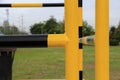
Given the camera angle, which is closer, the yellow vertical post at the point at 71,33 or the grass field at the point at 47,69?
the yellow vertical post at the point at 71,33

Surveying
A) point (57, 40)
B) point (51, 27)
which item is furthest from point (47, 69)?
point (57, 40)

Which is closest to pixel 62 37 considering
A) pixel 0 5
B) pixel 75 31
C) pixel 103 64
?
pixel 75 31

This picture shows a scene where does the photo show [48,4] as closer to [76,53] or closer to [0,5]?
[0,5]

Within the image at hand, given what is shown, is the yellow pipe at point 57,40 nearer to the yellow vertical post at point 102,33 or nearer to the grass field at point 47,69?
the yellow vertical post at point 102,33

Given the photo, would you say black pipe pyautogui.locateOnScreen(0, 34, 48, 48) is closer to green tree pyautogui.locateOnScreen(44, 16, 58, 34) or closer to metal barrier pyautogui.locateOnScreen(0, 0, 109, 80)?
metal barrier pyautogui.locateOnScreen(0, 0, 109, 80)

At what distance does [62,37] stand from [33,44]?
0.09 m

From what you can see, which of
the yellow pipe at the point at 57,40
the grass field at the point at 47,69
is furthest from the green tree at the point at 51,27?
the yellow pipe at the point at 57,40

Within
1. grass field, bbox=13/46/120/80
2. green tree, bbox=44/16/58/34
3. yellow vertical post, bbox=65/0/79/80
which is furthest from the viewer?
grass field, bbox=13/46/120/80

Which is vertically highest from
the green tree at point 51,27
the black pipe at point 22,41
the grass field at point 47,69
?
the green tree at point 51,27

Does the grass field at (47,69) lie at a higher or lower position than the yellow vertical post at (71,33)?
lower

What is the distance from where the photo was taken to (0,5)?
125 inches

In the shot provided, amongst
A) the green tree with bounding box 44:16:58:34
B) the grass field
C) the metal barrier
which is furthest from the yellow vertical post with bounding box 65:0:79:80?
the grass field

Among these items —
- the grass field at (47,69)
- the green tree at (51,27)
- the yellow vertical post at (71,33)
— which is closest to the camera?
the yellow vertical post at (71,33)

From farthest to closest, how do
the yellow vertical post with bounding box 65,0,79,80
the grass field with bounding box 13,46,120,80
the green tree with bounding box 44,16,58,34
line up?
the grass field with bounding box 13,46,120,80 < the green tree with bounding box 44,16,58,34 < the yellow vertical post with bounding box 65,0,79,80
